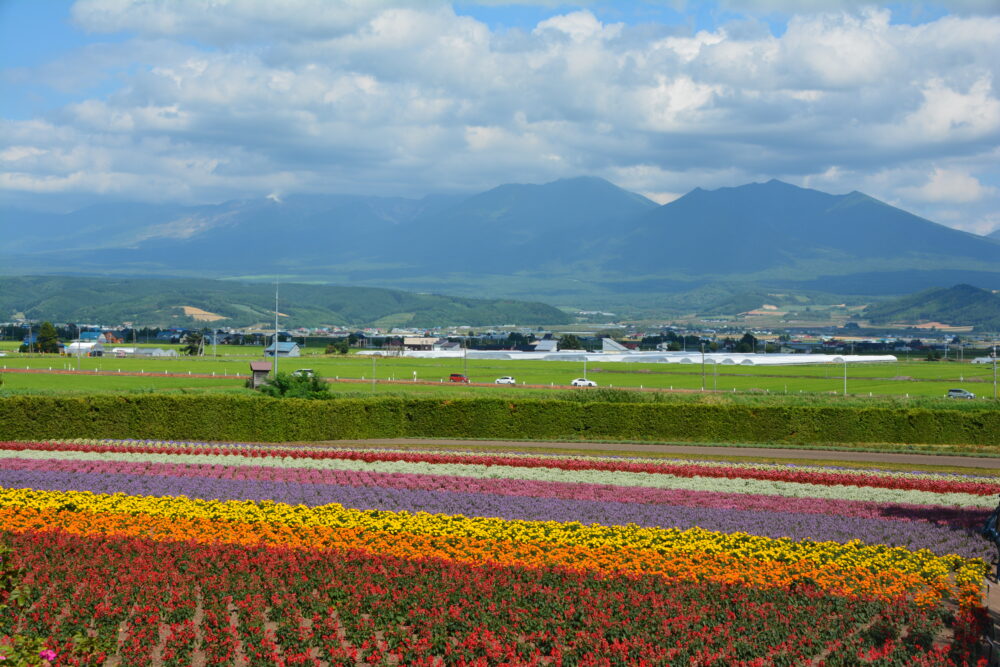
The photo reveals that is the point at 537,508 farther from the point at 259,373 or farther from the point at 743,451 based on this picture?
the point at 259,373

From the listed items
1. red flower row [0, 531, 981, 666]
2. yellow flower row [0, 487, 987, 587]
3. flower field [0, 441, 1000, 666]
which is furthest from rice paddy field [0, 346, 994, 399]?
red flower row [0, 531, 981, 666]

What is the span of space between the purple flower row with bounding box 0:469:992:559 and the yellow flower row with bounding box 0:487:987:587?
4.02ft

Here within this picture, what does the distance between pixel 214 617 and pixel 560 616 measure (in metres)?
4.51

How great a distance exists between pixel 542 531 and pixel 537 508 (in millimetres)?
3252

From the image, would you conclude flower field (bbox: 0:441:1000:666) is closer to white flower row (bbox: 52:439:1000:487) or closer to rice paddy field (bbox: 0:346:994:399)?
white flower row (bbox: 52:439:1000:487)

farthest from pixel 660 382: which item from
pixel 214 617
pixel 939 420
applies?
pixel 214 617

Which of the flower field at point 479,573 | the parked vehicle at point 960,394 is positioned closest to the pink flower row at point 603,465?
the flower field at point 479,573

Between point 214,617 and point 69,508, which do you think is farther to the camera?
point 69,508

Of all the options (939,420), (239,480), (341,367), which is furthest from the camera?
(341,367)

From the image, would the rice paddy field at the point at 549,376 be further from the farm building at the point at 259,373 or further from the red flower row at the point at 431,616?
the red flower row at the point at 431,616

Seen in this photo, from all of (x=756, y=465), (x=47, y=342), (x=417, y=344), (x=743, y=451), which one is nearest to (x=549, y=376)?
(x=743, y=451)

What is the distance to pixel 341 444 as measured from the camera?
130 ft

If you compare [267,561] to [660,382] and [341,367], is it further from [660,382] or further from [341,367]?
[341,367]

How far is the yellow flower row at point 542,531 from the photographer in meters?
17.5
